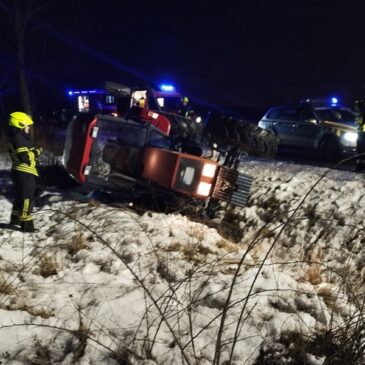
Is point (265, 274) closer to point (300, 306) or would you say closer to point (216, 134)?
point (300, 306)

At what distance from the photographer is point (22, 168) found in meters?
6.26

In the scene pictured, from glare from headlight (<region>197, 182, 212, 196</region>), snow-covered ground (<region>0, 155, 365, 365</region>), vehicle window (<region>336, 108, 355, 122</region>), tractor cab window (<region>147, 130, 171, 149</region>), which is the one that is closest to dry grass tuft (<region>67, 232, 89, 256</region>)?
snow-covered ground (<region>0, 155, 365, 365</region>)

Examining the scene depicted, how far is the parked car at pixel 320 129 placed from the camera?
35.7 feet

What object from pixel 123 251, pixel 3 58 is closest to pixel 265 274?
pixel 123 251

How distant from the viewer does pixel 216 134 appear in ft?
19.3

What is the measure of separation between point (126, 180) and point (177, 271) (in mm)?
2599

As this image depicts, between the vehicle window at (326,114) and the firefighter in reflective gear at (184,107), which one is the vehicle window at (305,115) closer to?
the vehicle window at (326,114)

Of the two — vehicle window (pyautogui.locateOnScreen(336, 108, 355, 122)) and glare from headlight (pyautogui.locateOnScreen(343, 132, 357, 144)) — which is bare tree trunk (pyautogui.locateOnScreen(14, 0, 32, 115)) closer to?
vehicle window (pyautogui.locateOnScreen(336, 108, 355, 122))

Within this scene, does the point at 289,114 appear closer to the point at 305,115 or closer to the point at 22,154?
the point at 305,115

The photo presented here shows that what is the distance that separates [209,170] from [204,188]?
264mm

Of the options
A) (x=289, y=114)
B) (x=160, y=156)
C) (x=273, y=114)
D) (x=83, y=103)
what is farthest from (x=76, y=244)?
(x=83, y=103)

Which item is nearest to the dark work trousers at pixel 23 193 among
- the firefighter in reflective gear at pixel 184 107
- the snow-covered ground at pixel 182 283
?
the snow-covered ground at pixel 182 283

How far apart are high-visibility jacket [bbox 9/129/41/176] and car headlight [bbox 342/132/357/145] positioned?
7.65 metres

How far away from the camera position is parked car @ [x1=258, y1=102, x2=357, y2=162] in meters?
10.9
